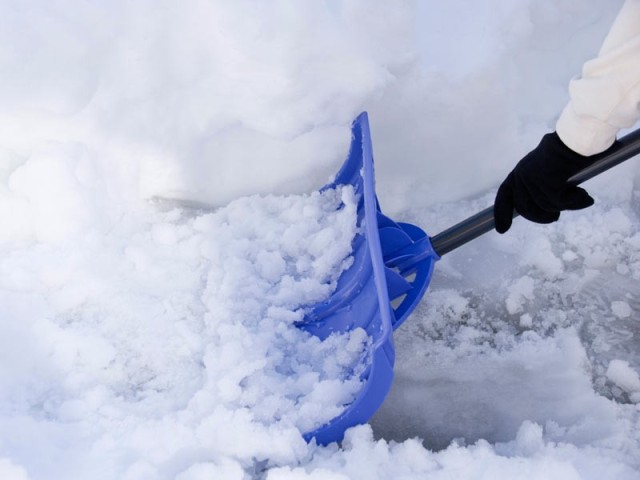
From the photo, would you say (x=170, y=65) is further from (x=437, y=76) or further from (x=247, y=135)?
(x=437, y=76)

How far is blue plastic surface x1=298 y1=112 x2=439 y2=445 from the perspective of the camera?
55.5 inches

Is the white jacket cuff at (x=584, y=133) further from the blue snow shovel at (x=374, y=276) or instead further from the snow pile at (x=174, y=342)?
the snow pile at (x=174, y=342)

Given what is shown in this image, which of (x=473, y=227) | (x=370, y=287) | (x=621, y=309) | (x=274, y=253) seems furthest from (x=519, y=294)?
(x=274, y=253)

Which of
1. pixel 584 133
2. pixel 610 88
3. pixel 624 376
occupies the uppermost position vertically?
pixel 610 88

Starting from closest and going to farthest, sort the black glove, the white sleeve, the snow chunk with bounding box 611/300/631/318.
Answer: the white sleeve → the black glove → the snow chunk with bounding box 611/300/631/318

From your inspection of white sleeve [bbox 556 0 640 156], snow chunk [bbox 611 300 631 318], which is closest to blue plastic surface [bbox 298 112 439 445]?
white sleeve [bbox 556 0 640 156]

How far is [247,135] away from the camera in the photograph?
186 centimetres

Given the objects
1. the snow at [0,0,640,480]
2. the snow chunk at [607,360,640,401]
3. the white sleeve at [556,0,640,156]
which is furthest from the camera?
the snow chunk at [607,360,640,401]

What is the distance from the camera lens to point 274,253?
1713 millimetres

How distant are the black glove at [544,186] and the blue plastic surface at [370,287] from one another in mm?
226

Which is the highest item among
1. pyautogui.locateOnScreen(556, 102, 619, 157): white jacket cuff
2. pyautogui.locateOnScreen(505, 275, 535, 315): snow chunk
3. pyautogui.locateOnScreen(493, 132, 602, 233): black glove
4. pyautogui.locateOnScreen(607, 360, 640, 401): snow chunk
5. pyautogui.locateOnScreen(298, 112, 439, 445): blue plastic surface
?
pyautogui.locateOnScreen(556, 102, 619, 157): white jacket cuff

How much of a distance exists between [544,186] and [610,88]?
296mm

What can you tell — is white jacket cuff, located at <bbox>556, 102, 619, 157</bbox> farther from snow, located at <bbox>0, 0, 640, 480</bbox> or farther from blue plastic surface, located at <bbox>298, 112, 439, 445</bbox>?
snow, located at <bbox>0, 0, 640, 480</bbox>

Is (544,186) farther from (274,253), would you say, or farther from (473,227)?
(274,253)
